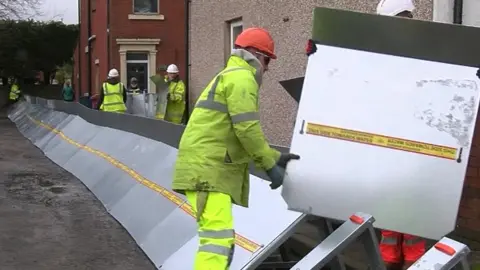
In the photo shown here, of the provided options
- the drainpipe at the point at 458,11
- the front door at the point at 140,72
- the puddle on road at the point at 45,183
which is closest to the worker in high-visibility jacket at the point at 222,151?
the drainpipe at the point at 458,11

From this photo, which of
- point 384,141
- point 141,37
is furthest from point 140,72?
point 384,141

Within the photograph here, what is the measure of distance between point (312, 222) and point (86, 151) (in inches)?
323

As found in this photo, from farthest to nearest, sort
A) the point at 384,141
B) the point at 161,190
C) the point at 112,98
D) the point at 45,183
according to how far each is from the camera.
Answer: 1. the point at 112,98
2. the point at 45,183
3. the point at 161,190
4. the point at 384,141

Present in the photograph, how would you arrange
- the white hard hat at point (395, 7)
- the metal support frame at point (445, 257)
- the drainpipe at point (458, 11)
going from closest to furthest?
the metal support frame at point (445, 257) → the white hard hat at point (395, 7) → the drainpipe at point (458, 11)

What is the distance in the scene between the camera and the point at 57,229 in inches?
297

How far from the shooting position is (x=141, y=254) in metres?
6.50

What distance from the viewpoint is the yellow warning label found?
11.9 ft

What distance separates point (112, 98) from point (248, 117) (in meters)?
9.88

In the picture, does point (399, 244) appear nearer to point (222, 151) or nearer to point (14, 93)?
point (222, 151)

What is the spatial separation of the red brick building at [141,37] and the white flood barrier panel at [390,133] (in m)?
21.7

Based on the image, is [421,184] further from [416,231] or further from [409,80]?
[409,80]

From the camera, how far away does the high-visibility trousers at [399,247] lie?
14.7 ft

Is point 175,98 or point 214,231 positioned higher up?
point 175,98

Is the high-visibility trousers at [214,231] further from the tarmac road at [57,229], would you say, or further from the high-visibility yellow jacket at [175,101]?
the high-visibility yellow jacket at [175,101]
